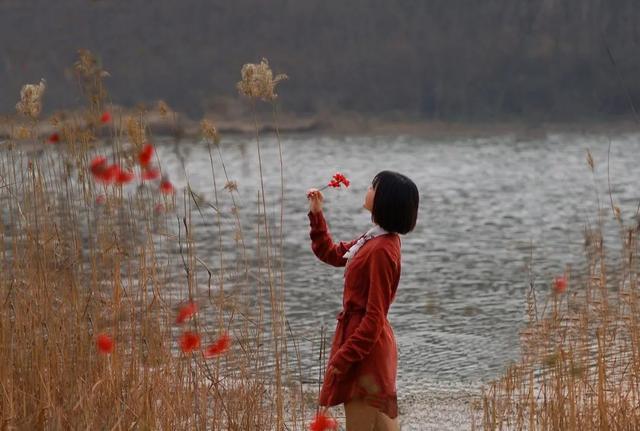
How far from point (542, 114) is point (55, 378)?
1319 inches

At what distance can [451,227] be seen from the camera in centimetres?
1366

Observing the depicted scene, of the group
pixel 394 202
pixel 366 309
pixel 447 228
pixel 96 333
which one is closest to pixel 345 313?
pixel 366 309

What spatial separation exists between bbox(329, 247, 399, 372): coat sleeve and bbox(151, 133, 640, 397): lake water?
2.49 ft

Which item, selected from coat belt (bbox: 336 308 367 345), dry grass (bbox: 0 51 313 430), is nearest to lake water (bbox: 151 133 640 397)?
dry grass (bbox: 0 51 313 430)

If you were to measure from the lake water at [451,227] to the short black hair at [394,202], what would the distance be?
2.19ft

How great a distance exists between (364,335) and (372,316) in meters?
0.06

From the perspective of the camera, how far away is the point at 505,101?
1454 inches

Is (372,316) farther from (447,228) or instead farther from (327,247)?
(447,228)

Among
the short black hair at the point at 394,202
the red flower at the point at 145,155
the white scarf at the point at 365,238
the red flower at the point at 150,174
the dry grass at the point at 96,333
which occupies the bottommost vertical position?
the dry grass at the point at 96,333

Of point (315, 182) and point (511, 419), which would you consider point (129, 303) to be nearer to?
point (511, 419)

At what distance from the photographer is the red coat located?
319 cm

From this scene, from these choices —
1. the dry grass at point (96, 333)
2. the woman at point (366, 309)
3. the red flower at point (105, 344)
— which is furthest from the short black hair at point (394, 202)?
the red flower at point (105, 344)

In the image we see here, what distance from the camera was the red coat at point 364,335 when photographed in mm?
3188

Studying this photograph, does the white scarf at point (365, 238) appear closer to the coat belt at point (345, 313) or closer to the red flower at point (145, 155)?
the coat belt at point (345, 313)
